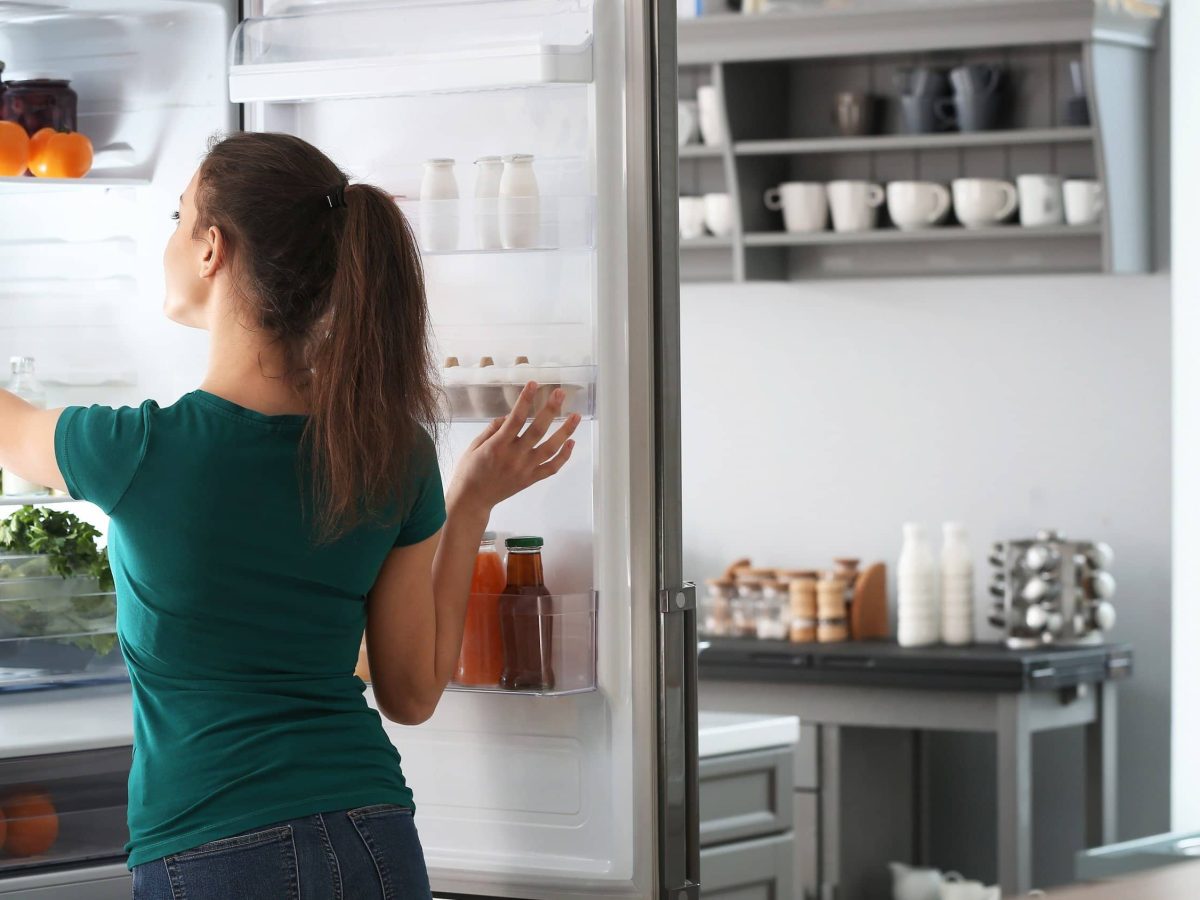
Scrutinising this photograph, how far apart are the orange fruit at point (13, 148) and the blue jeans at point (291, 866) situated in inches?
36.3

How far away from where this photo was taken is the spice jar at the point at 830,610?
141 inches

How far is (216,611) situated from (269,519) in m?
0.08

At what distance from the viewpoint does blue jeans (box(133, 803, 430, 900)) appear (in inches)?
49.9

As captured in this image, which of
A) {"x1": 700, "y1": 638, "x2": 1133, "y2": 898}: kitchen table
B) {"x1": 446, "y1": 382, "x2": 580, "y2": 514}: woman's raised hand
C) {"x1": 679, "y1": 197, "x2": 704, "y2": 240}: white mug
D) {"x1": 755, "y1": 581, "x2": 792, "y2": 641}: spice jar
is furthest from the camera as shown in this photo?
{"x1": 679, "y1": 197, "x2": 704, "y2": 240}: white mug

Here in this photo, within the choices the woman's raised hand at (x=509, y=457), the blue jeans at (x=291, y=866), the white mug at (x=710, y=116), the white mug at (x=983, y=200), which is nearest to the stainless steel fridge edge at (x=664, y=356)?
the woman's raised hand at (x=509, y=457)

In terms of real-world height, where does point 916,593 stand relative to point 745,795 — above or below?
above

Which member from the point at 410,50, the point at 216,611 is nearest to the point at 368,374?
the point at 216,611

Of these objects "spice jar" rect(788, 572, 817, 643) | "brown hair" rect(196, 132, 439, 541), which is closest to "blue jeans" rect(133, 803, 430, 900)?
"brown hair" rect(196, 132, 439, 541)

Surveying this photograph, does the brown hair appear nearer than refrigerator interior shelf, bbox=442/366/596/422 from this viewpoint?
Yes

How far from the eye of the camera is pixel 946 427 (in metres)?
3.90

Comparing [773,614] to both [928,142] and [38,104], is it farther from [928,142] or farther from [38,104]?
[38,104]

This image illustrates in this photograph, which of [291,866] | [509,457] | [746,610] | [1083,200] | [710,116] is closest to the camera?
[291,866]

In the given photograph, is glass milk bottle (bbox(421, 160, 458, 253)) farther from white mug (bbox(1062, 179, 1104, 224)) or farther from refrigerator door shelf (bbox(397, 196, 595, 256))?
white mug (bbox(1062, 179, 1104, 224))

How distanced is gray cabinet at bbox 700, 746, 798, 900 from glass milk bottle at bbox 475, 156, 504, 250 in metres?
1.20
